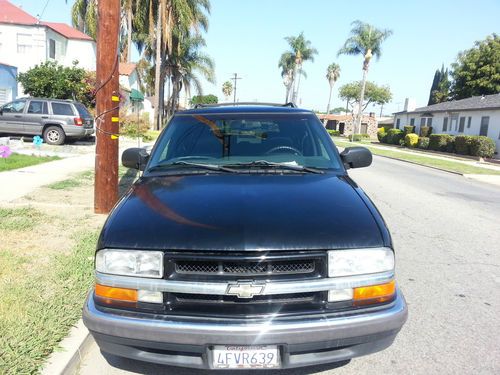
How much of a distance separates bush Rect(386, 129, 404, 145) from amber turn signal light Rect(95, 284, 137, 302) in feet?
138

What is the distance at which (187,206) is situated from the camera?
2768 millimetres

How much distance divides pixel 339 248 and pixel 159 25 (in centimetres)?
3498

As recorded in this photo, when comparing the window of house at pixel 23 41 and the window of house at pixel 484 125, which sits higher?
the window of house at pixel 23 41

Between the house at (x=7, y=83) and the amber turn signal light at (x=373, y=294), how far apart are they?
27802 millimetres

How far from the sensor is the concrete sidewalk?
836cm

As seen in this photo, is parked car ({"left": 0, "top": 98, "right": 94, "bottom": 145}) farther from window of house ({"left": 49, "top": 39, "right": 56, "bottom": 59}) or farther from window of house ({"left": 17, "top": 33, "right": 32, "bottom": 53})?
window of house ({"left": 49, "top": 39, "right": 56, "bottom": 59})

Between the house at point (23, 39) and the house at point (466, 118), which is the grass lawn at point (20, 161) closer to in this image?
the house at point (23, 39)

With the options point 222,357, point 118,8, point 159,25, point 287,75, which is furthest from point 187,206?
point 287,75

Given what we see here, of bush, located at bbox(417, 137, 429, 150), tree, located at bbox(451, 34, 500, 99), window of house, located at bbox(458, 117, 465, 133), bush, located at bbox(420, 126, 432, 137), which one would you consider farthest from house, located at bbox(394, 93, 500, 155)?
tree, located at bbox(451, 34, 500, 99)

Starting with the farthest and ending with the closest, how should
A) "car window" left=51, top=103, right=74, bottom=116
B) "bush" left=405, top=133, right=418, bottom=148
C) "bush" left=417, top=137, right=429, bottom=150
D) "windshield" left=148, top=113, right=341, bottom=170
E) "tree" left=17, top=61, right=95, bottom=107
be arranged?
"bush" left=405, top=133, right=418, bottom=148 < "bush" left=417, top=137, right=429, bottom=150 < "tree" left=17, top=61, right=95, bottom=107 < "car window" left=51, top=103, right=74, bottom=116 < "windshield" left=148, top=113, right=341, bottom=170

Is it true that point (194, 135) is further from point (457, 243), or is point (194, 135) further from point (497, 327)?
point (457, 243)

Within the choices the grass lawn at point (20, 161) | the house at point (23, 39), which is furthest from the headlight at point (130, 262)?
the house at point (23, 39)

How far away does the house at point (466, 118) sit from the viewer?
2973cm

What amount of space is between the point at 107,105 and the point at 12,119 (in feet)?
42.7
